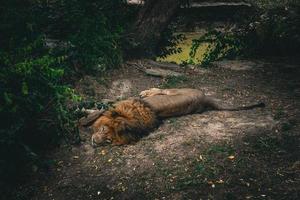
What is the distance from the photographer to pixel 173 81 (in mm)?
8203

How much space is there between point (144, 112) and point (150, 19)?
3.90 m

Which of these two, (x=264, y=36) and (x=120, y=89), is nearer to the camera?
(x=120, y=89)

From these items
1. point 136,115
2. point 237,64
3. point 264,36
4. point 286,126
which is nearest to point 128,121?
point 136,115

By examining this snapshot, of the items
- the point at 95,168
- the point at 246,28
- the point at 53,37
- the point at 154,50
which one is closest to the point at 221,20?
the point at 246,28

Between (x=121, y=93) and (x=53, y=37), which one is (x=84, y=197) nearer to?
(x=121, y=93)

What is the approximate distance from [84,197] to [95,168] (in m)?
0.61

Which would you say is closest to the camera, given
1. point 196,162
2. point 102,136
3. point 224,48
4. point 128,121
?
point 196,162

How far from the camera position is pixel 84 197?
458cm

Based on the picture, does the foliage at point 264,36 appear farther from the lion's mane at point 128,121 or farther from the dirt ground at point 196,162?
the lion's mane at point 128,121

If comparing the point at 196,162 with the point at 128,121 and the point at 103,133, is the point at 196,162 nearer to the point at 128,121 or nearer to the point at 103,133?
the point at 128,121

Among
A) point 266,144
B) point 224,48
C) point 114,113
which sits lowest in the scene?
point 266,144

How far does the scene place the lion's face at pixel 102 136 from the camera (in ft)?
18.4

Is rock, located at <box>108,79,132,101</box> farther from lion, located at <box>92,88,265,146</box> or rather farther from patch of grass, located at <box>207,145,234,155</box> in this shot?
patch of grass, located at <box>207,145,234,155</box>

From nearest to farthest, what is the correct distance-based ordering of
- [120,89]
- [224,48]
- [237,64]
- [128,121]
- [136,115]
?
[128,121]
[136,115]
[120,89]
[237,64]
[224,48]
